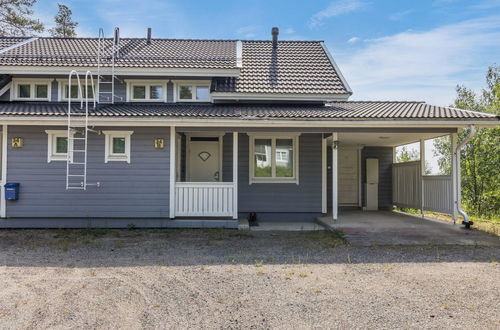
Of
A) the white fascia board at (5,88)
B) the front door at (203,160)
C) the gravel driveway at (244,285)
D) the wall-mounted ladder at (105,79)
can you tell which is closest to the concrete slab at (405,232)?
the gravel driveway at (244,285)

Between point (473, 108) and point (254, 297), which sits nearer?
point (254, 297)

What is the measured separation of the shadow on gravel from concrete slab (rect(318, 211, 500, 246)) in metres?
0.31

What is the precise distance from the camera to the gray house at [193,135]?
869 cm

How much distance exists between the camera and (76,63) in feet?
34.4

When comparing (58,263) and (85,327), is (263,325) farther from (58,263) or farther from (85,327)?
(58,263)

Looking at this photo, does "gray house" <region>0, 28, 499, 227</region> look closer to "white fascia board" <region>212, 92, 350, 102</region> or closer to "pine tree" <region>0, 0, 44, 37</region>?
"white fascia board" <region>212, 92, 350, 102</region>

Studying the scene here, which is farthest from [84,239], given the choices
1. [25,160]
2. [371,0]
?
[371,0]

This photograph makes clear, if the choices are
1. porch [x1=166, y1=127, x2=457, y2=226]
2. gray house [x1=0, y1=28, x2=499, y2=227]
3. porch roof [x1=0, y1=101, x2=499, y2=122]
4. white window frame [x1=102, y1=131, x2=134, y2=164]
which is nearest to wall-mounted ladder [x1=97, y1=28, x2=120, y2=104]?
gray house [x1=0, y1=28, x2=499, y2=227]

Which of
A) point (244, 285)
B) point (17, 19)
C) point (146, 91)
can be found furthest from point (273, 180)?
point (17, 19)

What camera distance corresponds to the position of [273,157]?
10.2 meters

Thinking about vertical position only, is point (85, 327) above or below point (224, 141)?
below

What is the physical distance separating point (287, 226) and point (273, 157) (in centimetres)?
207

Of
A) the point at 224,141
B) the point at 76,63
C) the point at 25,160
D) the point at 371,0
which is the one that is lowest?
the point at 25,160

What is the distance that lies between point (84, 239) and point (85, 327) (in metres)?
4.68
